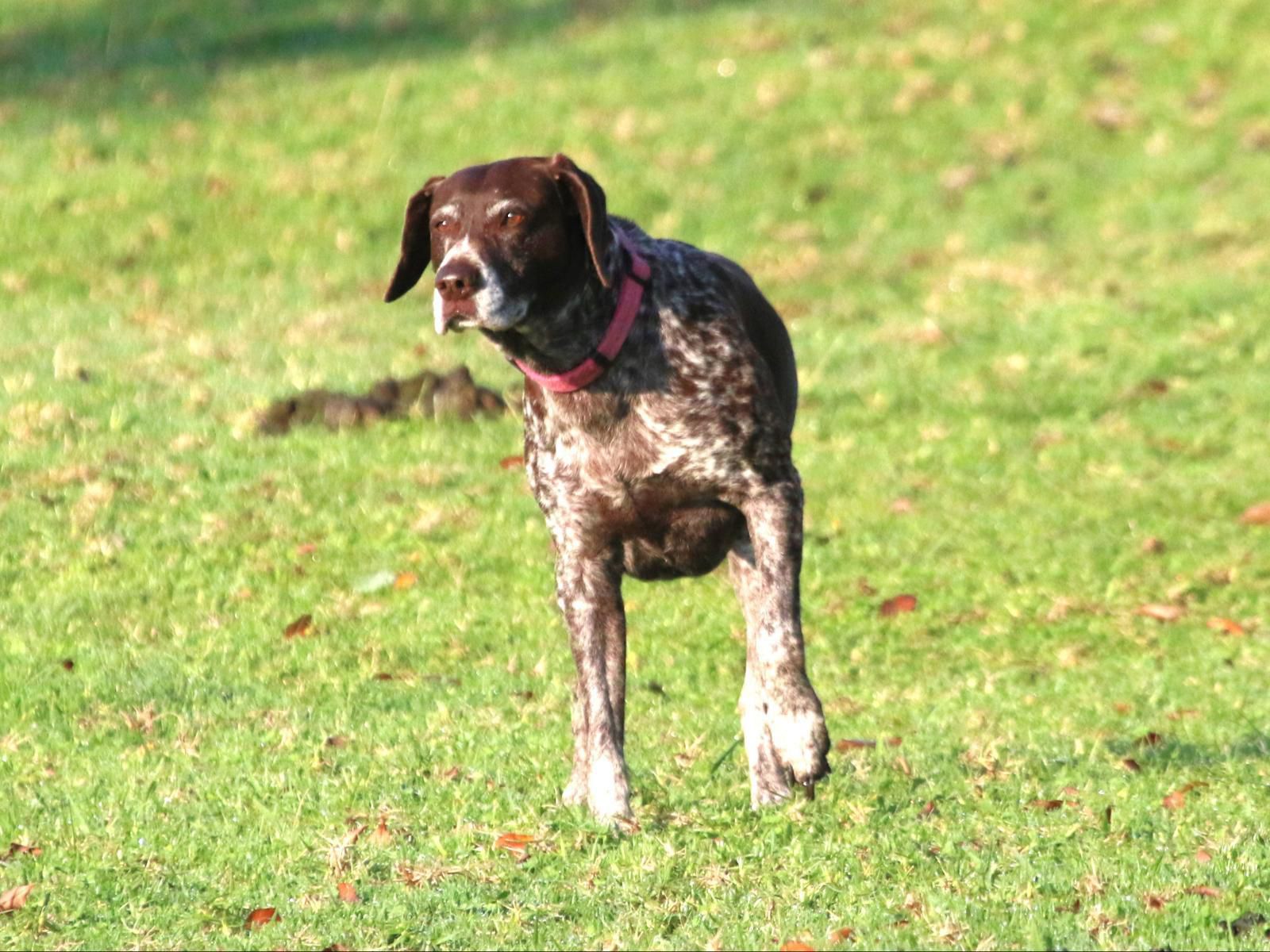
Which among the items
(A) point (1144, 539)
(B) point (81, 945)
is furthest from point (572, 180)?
(A) point (1144, 539)

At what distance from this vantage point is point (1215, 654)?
10.9 meters

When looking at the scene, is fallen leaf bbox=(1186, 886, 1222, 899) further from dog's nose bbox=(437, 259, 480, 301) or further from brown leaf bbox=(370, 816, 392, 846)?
dog's nose bbox=(437, 259, 480, 301)

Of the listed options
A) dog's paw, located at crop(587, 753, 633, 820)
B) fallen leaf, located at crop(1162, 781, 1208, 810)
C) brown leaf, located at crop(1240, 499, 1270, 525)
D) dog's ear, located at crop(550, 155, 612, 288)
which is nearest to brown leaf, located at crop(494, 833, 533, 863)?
dog's paw, located at crop(587, 753, 633, 820)

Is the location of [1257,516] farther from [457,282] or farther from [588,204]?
[457,282]

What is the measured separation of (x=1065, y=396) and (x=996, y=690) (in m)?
5.65

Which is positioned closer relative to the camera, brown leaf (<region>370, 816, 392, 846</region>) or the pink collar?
brown leaf (<region>370, 816, 392, 846</region>)

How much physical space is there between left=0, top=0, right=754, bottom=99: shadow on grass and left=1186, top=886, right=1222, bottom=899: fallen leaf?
19027 mm

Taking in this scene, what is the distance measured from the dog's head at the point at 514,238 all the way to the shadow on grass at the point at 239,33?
17.0m

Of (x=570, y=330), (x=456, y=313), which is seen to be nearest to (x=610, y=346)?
(x=570, y=330)

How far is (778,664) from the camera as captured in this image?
760 centimetres

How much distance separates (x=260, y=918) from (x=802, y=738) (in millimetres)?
1978

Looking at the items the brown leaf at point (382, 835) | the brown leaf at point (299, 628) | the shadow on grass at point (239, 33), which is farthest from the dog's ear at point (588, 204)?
the shadow on grass at point (239, 33)

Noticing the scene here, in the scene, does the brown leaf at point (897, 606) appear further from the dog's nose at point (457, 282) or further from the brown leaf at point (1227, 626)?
the dog's nose at point (457, 282)

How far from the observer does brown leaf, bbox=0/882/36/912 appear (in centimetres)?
668
